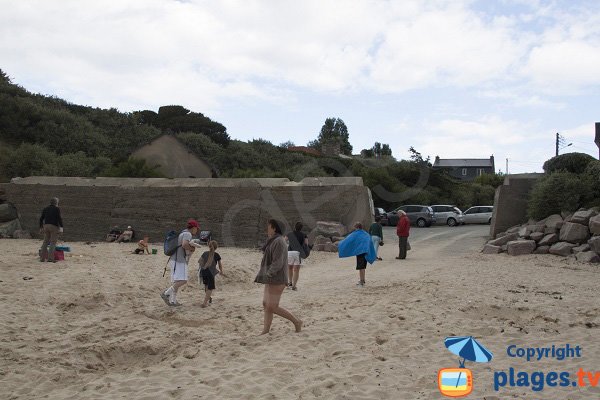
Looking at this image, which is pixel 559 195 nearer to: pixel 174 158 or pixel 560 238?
pixel 560 238

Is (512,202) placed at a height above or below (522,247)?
above

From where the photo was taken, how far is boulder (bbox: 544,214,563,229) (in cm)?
1633

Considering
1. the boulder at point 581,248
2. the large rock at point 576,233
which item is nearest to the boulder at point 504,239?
the large rock at point 576,233

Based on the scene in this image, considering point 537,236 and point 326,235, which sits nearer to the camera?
point 537,236

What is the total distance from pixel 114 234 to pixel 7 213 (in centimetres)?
466

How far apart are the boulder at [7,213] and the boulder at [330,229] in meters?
11.9

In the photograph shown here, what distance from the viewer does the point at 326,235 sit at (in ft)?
58.5

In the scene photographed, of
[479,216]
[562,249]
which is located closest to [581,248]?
[562,249]

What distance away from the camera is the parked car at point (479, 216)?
1205 inches

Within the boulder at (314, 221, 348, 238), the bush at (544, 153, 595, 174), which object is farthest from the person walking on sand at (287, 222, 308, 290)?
the bush at (544, 153, 595, 174)

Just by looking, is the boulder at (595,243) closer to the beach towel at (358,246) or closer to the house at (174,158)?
the beach towel at (358,246)

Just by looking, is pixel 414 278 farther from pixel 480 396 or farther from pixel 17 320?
pixel 17 320

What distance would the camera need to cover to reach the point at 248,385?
5367mm

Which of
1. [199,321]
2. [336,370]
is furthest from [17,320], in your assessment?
[336,370]
